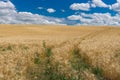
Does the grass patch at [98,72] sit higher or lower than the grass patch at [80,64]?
lower

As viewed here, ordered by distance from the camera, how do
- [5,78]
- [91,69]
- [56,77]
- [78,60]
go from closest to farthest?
[5,78], [56,77], [91,69], [78,60]

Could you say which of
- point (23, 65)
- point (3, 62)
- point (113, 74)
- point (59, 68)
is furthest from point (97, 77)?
point (3, 62)

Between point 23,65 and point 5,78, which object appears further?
point 23,65

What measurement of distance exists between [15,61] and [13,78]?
2.33m

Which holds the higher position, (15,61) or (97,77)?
(15,61)

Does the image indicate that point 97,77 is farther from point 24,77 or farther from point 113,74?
point 24,77

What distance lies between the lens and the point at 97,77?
40.0 feet

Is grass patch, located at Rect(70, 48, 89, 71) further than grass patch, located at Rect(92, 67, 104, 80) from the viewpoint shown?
Yes

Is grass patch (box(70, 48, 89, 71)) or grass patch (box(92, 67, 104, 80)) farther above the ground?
grass patch (box(70, 48, 89, 71))

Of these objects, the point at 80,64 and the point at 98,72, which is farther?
the point at 80,64

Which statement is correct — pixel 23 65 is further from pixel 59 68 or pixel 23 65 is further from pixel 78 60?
pixel 78 60

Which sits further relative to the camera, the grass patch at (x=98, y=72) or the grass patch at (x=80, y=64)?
the grass patch at (x=80, y=64)

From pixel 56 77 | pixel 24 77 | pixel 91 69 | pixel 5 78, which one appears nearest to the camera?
pixel 5 78

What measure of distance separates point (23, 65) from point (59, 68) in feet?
4.63
